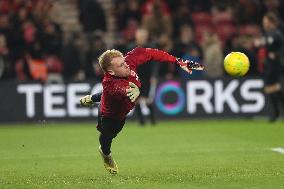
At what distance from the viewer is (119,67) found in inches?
397

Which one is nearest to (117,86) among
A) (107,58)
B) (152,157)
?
(107,58)

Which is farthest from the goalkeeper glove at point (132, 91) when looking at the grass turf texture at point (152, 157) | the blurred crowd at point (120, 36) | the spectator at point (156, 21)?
the spectator at point (156, 21)

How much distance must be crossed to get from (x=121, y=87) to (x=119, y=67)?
10.7 inches

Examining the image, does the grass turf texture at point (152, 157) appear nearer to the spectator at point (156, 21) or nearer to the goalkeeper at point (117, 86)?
the goalkeeper at point (117, 86)

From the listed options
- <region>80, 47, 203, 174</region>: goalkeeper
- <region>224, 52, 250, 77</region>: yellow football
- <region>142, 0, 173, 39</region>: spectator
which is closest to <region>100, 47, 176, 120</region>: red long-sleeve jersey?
<region>80, 47, 203, 174</region>: goalkeeper

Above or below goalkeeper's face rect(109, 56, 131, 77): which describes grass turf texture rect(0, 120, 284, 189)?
below

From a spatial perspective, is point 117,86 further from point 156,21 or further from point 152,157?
point 156,21

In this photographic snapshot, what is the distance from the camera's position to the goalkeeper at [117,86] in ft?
33.2

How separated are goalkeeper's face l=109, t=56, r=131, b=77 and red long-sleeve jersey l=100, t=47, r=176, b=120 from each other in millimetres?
95

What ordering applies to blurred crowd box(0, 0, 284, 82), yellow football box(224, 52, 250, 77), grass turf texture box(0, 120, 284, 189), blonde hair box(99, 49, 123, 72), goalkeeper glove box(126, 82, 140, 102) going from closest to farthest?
grass turf texture box(0, 120, 284, 189), blonde hair box(99, 49, 123, 72), goalkeeper glove box(126, 82, 140, 102), yellow football box(224, 52, 250, 77), blurred crowd box(0, 0, 284, 82)

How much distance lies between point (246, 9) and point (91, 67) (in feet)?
15.4

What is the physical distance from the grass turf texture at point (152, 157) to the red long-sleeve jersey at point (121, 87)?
2.63 ft

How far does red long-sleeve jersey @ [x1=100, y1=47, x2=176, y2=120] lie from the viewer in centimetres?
1023

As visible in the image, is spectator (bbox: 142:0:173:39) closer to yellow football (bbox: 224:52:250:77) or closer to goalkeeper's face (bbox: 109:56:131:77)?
yellow football (bbox: 224:52:250:77)
